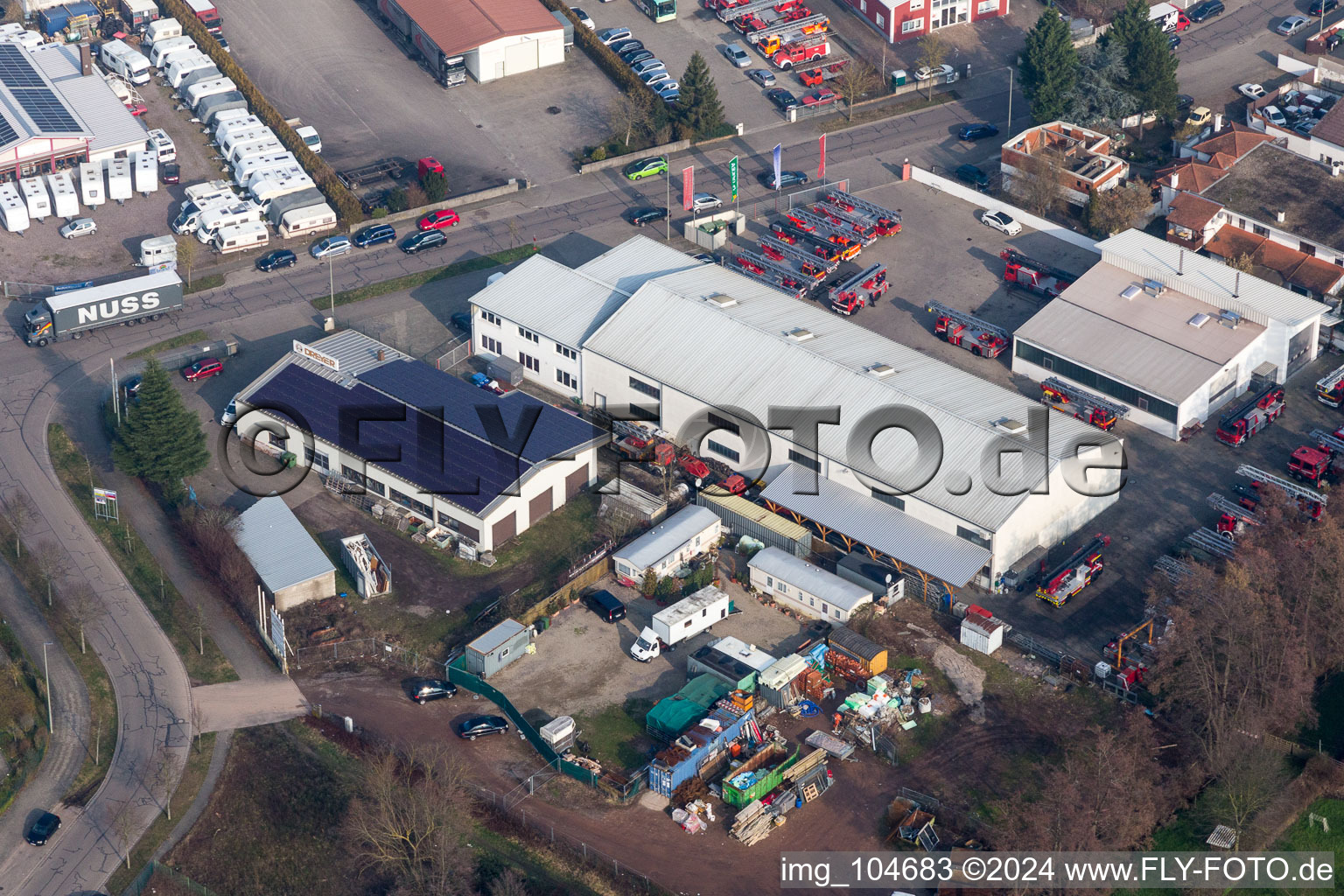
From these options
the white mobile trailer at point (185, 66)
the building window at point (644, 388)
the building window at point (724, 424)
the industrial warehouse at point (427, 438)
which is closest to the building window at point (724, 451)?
the building window at point (724, 424)

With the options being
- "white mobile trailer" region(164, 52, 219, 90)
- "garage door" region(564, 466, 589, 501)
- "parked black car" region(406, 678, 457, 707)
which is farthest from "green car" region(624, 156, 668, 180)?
"parked black car" region(406, 678, 457, 707)

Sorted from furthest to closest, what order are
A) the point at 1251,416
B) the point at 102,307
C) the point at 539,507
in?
the point at 102,307 → the point at 1251,416 → the point at 539,507

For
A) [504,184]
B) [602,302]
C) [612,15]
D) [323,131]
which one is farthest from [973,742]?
[612,15]

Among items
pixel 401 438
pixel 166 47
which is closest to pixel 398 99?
pixel 166 47

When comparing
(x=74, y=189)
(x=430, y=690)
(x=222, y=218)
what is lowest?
(x=430, y=690)

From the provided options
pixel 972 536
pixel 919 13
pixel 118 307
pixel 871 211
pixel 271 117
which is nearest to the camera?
pixel 972 536

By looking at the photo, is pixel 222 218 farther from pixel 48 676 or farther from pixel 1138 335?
pixel 1138 335

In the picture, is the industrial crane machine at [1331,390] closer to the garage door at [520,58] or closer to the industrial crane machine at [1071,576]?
the industrial crane machine at [1071,576]

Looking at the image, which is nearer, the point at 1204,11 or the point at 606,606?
the point at 606,606
